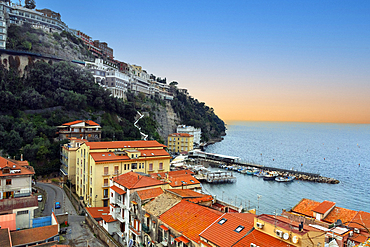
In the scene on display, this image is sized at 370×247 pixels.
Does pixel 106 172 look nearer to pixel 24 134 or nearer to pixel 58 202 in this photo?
pixel 58 202

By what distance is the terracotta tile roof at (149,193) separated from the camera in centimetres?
1854

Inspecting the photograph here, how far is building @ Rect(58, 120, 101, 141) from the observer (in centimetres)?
4647

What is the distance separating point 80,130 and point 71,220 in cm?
2530

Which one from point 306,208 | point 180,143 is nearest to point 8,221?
point 306,208

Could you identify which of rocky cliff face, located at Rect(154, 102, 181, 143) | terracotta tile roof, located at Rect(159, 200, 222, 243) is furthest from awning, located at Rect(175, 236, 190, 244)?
rocky cliff face, located at Rect(154, 102, 181, 143)

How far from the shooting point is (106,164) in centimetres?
2892

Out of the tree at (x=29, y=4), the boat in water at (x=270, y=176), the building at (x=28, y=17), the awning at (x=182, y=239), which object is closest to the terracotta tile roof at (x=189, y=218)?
the awning at (x=182, y=239)

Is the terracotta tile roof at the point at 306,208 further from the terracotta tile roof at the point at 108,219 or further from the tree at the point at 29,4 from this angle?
the tree at the point at 29,4

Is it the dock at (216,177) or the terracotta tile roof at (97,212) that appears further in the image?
the dock at (216,177)

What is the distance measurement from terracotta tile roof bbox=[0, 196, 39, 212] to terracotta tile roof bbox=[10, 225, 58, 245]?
15.3ft

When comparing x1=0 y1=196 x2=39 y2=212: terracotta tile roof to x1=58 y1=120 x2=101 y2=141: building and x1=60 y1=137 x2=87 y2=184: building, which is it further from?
x1=58 y1=120 x2=101 y2=141: building

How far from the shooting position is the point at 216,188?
48.9 meters

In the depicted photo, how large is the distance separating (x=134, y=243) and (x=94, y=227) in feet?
21.4

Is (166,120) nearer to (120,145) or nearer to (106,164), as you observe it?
(120,145)
